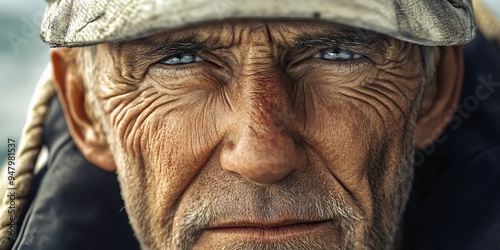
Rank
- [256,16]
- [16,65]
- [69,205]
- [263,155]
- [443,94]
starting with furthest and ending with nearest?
1. [16,65]
2. [69,205]
3. [443,94]
4. [263,155]
5. [256,16]

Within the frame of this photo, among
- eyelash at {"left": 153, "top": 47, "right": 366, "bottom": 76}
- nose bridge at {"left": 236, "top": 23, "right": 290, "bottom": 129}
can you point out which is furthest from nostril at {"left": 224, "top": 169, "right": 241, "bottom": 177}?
eyelash at {"left": 153, "top": 47, "right": 366, "bottom": 76}

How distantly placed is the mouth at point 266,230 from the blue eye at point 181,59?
1.26ft

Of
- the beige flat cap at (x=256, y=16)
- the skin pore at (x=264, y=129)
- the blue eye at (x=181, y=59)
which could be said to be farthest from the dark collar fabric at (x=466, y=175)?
the blue eye at (x=181, y=59)

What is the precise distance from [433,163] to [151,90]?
3.15ft

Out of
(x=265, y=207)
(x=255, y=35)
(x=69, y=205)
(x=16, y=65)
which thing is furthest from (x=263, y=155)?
(x=16, y=65)

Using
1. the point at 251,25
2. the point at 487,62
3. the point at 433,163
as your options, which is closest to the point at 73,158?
the point at 251,25

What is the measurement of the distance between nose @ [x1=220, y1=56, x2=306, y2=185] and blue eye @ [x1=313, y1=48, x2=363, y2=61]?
120 mm

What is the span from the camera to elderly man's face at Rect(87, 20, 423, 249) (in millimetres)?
1464

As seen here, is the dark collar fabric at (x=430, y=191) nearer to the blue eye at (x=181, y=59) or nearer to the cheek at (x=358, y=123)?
the cheek at (x=358, y=123)

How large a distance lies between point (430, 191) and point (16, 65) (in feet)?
10.6

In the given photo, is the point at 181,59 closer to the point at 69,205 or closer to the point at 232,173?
the point at 232,173

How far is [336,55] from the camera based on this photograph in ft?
5.16

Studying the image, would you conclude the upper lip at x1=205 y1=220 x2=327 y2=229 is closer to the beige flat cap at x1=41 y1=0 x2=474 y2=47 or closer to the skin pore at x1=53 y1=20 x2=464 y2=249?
the skin pore at x1=53 y1=20 x2=464 y2=249

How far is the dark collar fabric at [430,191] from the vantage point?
1908 mm
